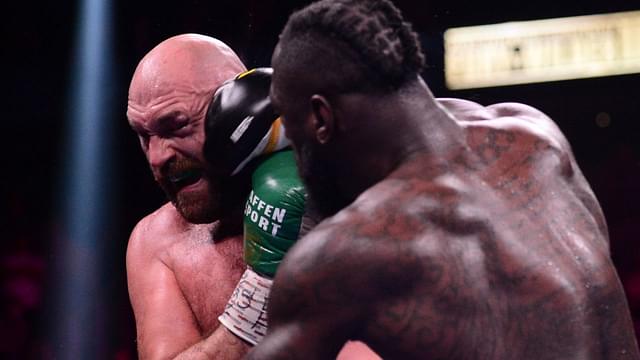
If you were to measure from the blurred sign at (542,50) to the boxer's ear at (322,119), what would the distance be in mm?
2695

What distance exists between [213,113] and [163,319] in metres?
0.51

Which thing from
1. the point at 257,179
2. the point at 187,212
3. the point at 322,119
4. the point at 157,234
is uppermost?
the point at 322,119

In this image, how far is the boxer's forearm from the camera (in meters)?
1.88

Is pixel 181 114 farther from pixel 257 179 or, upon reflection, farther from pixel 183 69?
pixel 257 179

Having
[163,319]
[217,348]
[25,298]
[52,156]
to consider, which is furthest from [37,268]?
[217,348]

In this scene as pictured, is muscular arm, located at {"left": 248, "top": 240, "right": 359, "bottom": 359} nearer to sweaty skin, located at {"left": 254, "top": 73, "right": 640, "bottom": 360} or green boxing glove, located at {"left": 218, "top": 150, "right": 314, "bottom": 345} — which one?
sweaty skin, located at {"left": 254, "top": 73, "right": 640, "bottom": 360}

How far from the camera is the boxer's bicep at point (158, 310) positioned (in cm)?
209

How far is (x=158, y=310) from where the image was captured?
7.06 feet

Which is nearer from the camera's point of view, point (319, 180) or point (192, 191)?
point (319, 180)

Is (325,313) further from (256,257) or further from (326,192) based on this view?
(256,257)

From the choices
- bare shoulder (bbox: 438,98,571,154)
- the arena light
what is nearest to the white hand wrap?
Answer: bare shoulder (bbox: 438,98,571,154)

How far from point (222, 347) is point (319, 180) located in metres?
0.59

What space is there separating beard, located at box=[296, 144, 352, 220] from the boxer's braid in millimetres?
134

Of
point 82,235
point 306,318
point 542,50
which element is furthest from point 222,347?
point 542,50
